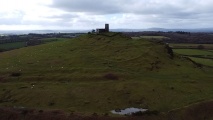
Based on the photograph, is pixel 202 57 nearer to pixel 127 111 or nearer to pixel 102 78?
pixel 102 78

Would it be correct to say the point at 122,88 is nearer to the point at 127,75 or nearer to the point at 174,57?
the point at 127,75

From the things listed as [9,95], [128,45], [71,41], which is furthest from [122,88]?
[71,41]

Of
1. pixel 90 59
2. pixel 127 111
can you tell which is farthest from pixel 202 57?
pixel 127 111

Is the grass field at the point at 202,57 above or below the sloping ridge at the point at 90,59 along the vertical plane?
below

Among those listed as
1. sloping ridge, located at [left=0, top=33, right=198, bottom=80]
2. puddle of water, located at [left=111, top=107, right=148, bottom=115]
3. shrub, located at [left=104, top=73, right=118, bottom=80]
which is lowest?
puddle of water, located at [left=111, top=107, right=148, bottom=115]

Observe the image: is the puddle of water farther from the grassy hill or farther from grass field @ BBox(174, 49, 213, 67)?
grass field @ BBox(174, 49, 213, 67)

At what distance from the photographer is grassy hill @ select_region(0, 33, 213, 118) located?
1871 inches

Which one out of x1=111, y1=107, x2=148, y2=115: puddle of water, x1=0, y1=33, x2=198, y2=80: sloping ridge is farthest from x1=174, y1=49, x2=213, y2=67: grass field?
x1=111, y1=107, x2=148, y2=115: puddle of water

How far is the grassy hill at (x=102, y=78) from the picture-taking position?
47.5m

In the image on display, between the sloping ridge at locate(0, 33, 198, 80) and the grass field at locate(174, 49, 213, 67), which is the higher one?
the sloping ridge at locate(0, 33, 198, 80)

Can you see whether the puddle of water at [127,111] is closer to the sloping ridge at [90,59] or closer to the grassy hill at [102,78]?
the grassy hill at [102,78]

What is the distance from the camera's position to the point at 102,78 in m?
56.0

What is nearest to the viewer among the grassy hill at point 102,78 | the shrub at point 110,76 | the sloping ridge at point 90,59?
the grassy hill at point 102,78

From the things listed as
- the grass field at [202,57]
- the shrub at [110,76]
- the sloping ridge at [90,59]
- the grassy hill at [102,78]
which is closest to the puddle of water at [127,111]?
the grassy hill at [102,78]
